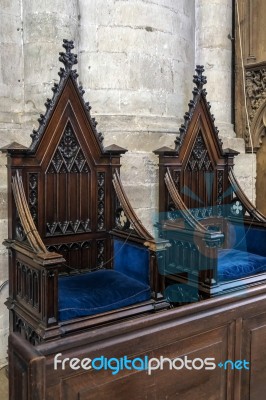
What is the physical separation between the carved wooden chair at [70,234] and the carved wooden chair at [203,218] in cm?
30

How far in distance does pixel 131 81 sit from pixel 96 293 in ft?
5.98

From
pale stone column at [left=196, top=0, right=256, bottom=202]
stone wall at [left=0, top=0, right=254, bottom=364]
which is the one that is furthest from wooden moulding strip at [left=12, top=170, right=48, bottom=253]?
pale stone column at [left=196, top=0, right=256, bottom=202]

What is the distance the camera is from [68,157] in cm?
278

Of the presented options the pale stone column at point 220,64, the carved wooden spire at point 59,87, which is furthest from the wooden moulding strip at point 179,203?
the pale stone column at point 220,64

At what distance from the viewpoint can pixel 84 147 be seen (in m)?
2.85

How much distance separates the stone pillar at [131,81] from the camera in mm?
3344

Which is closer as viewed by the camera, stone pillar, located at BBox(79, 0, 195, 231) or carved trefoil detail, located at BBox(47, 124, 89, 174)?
carved trefoil detail, located at BBox(47, 124, 89, 174)

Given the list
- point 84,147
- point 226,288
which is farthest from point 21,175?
point 226,288

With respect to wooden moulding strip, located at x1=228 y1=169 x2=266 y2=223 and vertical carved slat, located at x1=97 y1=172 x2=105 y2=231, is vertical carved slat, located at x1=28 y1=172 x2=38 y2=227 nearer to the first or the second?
vertical carved slat, located at x1=97 y1=172 x2=105 y2=231

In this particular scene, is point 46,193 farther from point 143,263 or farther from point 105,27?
point 105,27

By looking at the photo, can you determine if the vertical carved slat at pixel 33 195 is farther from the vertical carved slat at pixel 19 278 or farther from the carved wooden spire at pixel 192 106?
the carved wooden spire at pixel 192 106

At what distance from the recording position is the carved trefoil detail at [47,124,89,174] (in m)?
2.72

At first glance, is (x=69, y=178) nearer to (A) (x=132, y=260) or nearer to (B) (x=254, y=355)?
(A) (x=132, y=260)

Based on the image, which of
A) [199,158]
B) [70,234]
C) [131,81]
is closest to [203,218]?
[199,158]
